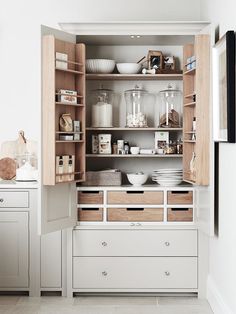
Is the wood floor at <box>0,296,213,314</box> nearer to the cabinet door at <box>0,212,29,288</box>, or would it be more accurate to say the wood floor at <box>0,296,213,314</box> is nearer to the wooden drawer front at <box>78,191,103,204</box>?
the cabinet door at <box>0,212,29,288</box>

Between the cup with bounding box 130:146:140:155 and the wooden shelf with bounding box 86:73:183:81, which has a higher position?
the wooden shelf with bounding box 86:73:183:81

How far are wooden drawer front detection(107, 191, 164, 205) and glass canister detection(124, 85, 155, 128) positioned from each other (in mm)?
584

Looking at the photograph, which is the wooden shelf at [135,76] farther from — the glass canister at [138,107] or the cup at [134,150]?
the cup at [134,150]

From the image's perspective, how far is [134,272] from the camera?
4.90 meters

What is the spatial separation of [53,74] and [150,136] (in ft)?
4.12

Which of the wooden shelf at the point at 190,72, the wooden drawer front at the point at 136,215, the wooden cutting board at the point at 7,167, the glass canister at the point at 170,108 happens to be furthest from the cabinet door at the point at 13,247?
the wooden shelf at the point at 190,72

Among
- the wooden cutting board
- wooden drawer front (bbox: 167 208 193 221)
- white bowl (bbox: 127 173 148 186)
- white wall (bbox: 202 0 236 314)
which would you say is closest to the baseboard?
white wall (bbox: 202 0 236 314)

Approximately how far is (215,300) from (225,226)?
66 centimetres

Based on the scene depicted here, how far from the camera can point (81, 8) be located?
5.43 metres

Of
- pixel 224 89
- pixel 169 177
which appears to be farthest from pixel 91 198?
pixel 224 89

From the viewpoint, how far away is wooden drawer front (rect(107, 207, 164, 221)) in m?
4.93

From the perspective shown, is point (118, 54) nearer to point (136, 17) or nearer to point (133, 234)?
point (136, 17)

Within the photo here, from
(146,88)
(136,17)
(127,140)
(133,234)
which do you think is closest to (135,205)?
(133,234)

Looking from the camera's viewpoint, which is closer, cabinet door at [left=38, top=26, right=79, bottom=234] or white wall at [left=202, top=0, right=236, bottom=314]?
white wall at [left=202, top=0, right=236, bottom=314]
